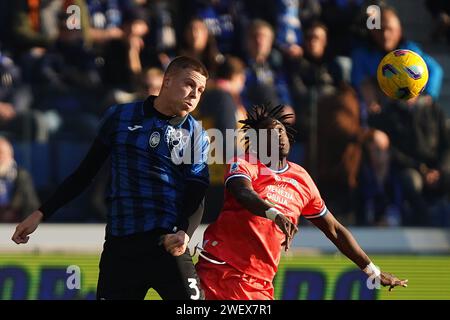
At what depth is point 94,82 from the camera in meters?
13.2

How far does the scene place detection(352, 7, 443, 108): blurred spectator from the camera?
13430 millimetres

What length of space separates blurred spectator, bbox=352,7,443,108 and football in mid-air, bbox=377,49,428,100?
12.3 feet

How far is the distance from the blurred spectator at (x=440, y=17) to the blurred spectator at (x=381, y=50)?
148cm

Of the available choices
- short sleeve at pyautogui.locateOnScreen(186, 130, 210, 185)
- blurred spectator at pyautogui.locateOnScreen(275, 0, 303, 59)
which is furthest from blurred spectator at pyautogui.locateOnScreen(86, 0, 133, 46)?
short sleeve at pyautogui.locateOnScreen(186, 130, 210, 185)

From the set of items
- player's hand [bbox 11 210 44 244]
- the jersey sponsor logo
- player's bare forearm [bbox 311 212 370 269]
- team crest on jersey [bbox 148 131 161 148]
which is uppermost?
the jersey sponsor logo

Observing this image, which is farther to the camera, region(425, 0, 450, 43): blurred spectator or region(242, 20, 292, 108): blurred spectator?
region(425, 0, 450, 43): blurred spectator

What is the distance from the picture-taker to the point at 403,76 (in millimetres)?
9469

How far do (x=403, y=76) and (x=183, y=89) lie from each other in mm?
2493

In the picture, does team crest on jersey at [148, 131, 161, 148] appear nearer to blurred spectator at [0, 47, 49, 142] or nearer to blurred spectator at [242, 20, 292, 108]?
blurred spectator at [0, 47, 49, 142]

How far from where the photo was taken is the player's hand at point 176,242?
7.43m

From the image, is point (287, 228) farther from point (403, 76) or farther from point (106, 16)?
point (106, 16)

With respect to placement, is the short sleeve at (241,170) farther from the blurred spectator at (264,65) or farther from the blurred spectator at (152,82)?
the blurred spectator at (152,82)

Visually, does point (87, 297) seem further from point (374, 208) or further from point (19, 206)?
point (374, 208)

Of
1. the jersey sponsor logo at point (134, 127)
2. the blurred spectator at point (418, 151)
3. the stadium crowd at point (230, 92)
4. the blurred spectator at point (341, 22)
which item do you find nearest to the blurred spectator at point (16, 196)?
the stadium crowd at point (230, 92)
